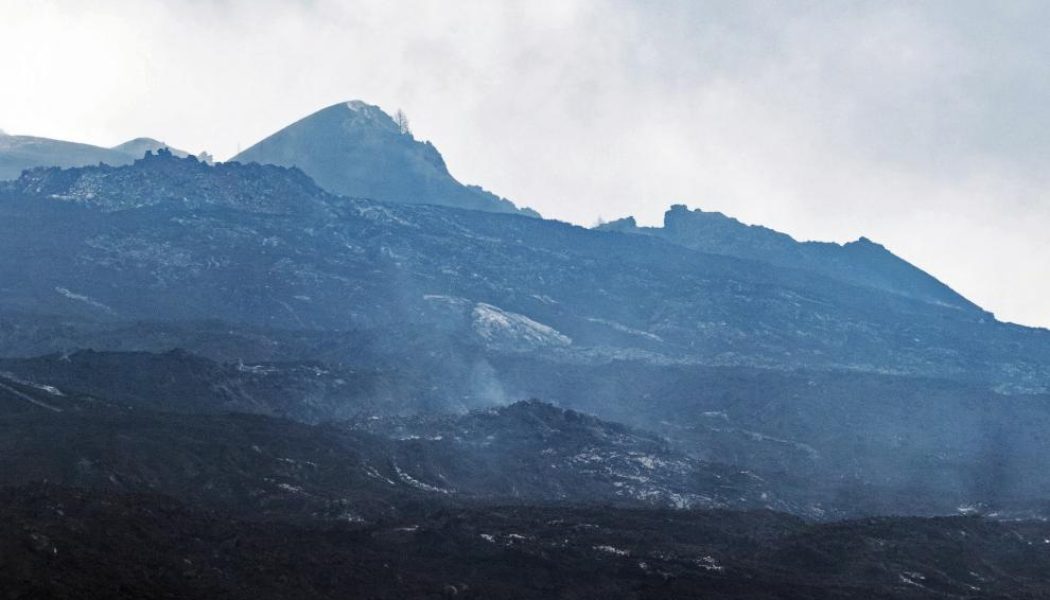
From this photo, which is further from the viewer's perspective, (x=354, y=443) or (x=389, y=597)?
(x=354, y=443)

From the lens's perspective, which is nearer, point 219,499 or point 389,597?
point 389,597

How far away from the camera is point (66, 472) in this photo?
12250 cm

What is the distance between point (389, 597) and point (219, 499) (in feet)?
116

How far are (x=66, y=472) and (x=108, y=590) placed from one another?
42017 mm

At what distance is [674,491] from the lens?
17162cm

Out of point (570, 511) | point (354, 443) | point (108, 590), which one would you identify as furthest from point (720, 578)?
point (354, 443)

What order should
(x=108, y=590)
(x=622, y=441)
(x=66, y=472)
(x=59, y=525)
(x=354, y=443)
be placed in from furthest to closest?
(x=622, y=441) < (x=354, y=443) < (x=66, y=472) < (x=59, y=525) < (x=108, y=590)

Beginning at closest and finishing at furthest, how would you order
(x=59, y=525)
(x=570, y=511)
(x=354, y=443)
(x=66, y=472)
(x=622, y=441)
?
(x=59, y=525), (x=66, y=472), (x=570, y=511), (x=354, y=443), (x=622, y=441)

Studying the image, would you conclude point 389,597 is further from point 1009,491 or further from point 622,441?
point 1009,491

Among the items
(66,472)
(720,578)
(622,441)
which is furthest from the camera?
(622,441)

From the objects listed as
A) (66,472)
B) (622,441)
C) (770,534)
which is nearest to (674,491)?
(622,441)

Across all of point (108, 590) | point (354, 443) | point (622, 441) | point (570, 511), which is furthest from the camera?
point (622, 441)

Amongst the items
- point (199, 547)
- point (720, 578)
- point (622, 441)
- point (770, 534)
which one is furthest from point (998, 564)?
point (199, 547)

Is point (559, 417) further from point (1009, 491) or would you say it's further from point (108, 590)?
point (108, 590)
